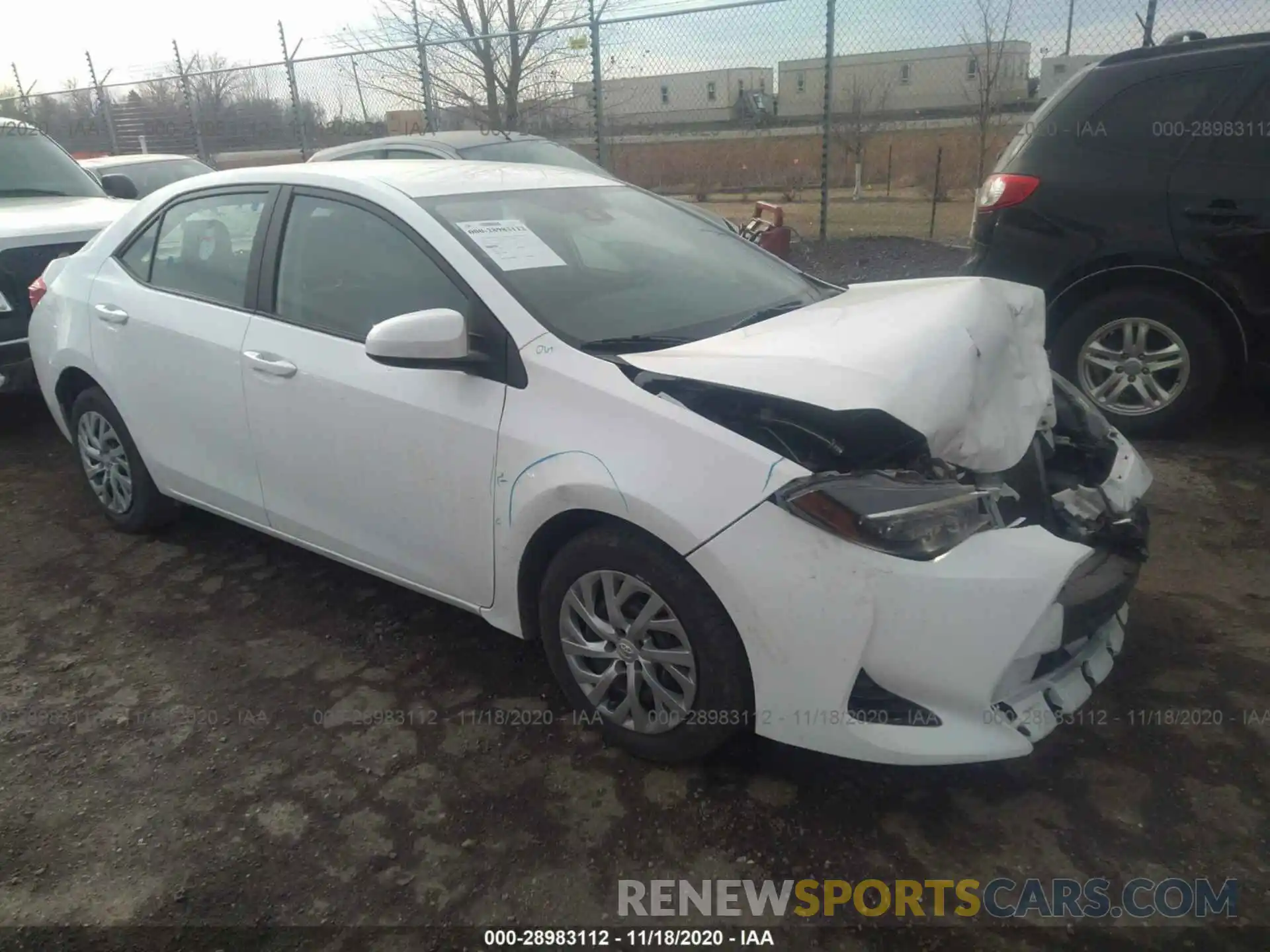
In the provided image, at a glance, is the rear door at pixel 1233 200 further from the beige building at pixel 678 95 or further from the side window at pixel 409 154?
the beige building at pixel 678 95

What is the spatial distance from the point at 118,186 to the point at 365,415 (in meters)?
5.64

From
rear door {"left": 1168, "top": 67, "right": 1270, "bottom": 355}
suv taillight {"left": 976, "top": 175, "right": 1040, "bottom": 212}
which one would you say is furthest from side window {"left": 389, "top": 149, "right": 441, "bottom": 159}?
rear door {"left": 1168, "top": 67, "right": 1270, "bottom": 355}

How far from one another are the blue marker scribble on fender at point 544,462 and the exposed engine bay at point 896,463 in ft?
0.76

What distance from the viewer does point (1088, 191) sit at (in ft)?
15.6

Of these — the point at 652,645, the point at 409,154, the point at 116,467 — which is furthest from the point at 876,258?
the point at 652,645

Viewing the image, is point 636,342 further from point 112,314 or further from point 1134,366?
point 1134,366

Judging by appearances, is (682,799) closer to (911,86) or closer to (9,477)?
(9,477)

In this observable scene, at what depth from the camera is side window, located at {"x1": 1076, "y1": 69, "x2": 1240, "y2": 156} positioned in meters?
4.54

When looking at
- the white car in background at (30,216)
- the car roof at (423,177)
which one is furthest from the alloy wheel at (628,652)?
the white car in background at (30,216)

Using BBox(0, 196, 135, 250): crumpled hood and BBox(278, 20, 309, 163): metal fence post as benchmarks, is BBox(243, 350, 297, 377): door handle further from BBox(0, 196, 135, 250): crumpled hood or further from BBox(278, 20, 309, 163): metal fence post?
BBox(278, 20, 309, 163): metal fence post

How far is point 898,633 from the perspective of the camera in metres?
2.21

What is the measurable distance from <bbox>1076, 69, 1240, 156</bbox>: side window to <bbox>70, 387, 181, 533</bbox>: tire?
479 cm

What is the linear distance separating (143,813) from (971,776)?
231 cm

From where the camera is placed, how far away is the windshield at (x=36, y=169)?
7055 millimetres
